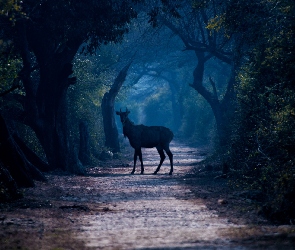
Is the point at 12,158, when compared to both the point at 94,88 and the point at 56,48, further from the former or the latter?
the point at 94,88

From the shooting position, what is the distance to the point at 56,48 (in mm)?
22438

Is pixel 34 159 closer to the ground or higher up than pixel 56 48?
closer to the ground

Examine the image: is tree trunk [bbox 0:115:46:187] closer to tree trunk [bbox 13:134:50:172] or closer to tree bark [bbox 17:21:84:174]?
tree trunk [bbox 13:134:50:172]

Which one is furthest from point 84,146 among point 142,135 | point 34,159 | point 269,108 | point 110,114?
point 269,108

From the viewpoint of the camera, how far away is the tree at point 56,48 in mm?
19891

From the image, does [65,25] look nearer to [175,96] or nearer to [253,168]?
[253,168]

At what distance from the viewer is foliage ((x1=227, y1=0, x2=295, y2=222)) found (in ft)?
36.3

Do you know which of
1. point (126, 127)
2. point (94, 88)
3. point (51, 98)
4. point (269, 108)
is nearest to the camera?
point (269, 108)

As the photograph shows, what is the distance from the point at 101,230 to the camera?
352 inches

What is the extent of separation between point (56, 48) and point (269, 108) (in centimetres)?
952

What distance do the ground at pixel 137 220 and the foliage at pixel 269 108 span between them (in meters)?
→ 0.66

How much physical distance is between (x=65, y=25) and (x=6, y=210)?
10.6m

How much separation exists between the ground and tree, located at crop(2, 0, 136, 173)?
5.08 m

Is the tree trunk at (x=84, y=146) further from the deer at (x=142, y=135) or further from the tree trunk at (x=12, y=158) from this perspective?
the tree trunk at (x=12, y=158)
